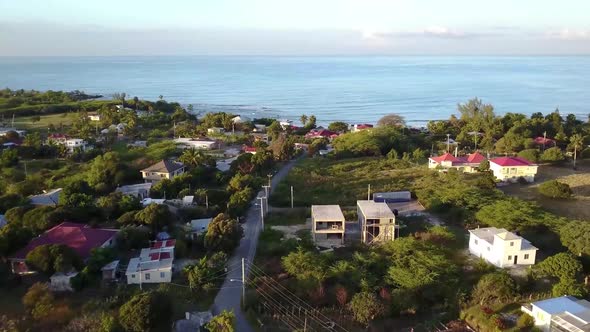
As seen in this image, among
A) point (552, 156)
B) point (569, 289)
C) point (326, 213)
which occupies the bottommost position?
point (552, 156)

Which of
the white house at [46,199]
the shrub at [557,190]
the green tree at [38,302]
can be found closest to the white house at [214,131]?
the white house at [46,199]

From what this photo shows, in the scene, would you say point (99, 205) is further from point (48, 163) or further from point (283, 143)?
point (283, 143)

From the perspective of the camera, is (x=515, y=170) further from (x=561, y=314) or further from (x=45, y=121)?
(x=45, y=121)

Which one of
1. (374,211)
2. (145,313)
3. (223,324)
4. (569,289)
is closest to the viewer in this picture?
(223,324)

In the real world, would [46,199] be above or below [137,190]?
above

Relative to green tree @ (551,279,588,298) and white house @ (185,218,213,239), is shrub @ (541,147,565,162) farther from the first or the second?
white house @ (185,218,213,239)

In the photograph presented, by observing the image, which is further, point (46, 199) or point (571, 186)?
point (571, 186)

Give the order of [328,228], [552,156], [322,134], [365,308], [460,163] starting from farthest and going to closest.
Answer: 1. [322,134]
2. [552,156]
3. [460,163]
4. [328,228]
5. [365,308]

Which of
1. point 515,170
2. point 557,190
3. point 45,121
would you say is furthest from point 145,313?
point 45,121

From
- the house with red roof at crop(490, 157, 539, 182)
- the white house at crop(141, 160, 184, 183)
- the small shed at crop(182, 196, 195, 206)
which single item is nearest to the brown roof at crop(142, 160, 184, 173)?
the white house at crop(141, 160, 184, 183)
